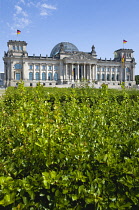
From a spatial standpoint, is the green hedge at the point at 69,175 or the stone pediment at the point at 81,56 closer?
the green hedge at the point at 69,175

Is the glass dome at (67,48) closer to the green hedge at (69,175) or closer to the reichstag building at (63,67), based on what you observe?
the reichstag building at (63,67)

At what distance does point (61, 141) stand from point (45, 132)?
12.4 inches

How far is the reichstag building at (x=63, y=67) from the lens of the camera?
7744cm

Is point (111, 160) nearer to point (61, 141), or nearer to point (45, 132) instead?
point (61, 141)

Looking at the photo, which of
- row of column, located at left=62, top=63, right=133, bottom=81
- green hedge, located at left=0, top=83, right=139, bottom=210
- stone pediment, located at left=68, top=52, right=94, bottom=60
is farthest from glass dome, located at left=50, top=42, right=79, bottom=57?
green hedge, located at left=0, top=83, right=139, bottom=210

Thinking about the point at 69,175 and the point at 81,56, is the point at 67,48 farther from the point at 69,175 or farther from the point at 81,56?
the point at 69,175

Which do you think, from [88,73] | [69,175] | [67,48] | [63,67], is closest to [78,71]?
[88,73]

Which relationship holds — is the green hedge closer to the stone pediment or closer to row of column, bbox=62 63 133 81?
row of column, bbox=62 63 133 81

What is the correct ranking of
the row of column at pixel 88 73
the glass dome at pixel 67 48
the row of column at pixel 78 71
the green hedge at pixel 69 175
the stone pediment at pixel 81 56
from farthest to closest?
the glass dome at pixel 67 48 < the row of column at pixel 88 73 < the row of column at pixel 78 71 < the stone pediment at pixel 81 56 < the green hedge at pixel 69 175

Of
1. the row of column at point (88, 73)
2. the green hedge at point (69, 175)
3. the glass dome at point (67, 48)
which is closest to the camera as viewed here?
the green hedge at point (69, 175)

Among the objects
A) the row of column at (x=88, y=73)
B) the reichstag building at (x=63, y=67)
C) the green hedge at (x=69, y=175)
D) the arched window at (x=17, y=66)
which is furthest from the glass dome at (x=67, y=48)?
the green hedge at (x=69, y=175)

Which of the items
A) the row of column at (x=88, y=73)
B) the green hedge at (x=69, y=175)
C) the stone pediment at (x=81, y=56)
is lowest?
the green hedge at (x=69, y=175)

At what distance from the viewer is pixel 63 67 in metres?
83.5

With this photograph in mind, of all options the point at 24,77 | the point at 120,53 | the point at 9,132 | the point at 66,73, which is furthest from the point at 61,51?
the point at 9,132
